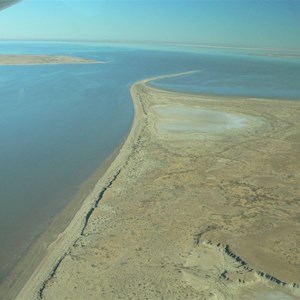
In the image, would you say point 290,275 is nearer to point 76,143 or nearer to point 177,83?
point 76,143

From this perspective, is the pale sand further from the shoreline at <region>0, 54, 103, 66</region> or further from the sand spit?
the sand spit

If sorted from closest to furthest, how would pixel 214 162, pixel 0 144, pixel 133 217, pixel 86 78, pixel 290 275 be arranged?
1. pixel 290 275
2. pixel 133 217
3. pixel 214 162
4. pixel 0 144
5. pixel 86 78

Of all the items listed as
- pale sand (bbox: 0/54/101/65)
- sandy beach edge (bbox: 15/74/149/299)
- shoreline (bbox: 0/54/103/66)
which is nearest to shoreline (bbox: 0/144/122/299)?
sandy beach edge (bbox: 15/74/149/299)

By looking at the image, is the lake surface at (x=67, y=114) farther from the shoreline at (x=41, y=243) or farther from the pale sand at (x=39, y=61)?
the pale sand at (x=39, y=61)

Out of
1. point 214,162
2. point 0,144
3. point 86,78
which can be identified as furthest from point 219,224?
point 86,78

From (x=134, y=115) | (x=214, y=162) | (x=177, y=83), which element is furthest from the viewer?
(x=177, y=83)

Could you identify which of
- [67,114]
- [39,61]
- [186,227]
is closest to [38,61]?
[39,61]

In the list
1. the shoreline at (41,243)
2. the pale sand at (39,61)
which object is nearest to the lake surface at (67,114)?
the shoreline at (41,243)

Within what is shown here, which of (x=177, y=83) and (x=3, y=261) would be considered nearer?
(x=3, y=261)
